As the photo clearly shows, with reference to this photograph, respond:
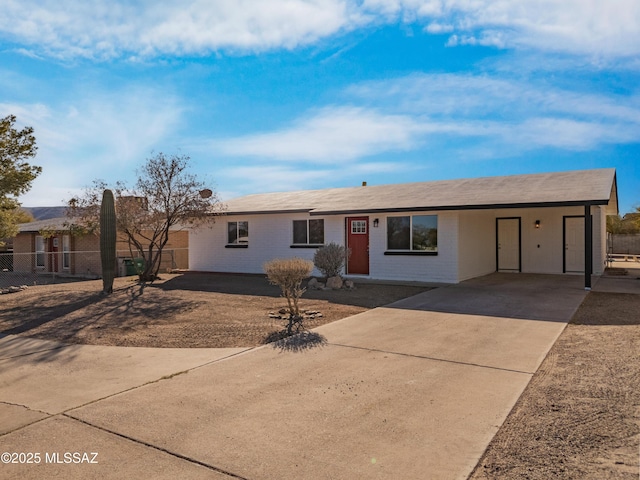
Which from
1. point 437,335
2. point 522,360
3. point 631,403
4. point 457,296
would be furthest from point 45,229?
point 631,403

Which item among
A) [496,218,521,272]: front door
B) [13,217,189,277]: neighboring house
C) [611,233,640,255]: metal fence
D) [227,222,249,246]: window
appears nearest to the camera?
[496,218,521,272]: front door

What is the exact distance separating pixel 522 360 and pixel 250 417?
3.86 meters

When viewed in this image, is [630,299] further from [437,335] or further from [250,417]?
[250,417]

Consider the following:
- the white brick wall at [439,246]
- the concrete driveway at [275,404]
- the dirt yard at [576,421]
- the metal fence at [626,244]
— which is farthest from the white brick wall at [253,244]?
the metal fence at [626,244]

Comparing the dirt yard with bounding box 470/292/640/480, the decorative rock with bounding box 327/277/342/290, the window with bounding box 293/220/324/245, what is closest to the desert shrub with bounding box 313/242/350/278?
the decorative rock with bounding box 327/277/342/290

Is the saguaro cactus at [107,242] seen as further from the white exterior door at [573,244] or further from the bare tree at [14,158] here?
the white exterior door at [573,244]

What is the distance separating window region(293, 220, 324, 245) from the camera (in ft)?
59.5

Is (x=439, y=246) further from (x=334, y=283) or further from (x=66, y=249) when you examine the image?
(x=66, y=249)

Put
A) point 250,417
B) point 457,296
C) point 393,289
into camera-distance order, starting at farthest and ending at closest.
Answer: point 393,289, point 457,296, point 250,417

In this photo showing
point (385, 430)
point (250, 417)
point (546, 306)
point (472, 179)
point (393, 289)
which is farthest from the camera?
point (472, 179)

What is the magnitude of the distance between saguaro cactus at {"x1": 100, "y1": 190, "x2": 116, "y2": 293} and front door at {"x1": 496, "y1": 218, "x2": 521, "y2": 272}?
14.9m

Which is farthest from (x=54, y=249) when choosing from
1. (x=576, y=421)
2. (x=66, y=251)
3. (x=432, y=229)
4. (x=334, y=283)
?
(x=576, y=421)

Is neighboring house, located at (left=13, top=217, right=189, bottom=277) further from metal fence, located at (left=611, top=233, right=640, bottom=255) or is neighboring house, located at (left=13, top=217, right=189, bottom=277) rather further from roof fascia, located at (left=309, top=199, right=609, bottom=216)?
metal fence, located at (left=611, top=233, right=640, bottom=255)

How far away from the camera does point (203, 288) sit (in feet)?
49.6
